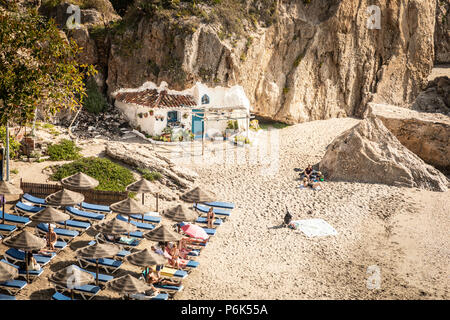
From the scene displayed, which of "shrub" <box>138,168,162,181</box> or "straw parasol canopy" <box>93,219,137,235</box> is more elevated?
"shrub" <box>138,168,162,181</box>

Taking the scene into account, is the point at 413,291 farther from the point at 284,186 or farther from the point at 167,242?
the point at 284,186

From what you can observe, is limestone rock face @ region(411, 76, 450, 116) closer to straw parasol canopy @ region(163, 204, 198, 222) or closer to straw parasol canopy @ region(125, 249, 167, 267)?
straw parasol canopy @ region(163, 204, 198, 222)

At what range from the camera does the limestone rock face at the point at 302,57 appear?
1358 inches

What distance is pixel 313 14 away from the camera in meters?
39.2

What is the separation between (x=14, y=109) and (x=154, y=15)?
1708 centimetres

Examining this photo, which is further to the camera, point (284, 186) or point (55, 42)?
point (284, 186)

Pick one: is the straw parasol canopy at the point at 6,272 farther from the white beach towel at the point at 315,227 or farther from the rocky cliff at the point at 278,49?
the rocky cliff at the point at 278,49

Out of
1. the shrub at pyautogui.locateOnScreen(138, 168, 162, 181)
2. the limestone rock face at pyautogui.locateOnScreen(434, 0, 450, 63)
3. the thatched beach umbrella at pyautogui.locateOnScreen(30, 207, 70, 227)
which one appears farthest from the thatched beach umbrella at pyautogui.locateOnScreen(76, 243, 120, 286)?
the limestone rock face at pyautogui.locateOnScreen(434, 0, 450, 63)

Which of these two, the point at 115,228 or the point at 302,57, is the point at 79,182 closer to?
the point at 115,228

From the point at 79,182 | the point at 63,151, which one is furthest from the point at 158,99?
the point at 79,182

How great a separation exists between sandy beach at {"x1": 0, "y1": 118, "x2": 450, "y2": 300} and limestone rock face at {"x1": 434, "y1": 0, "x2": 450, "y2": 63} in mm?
26050

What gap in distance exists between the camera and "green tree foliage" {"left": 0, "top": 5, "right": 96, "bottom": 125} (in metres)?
19.8

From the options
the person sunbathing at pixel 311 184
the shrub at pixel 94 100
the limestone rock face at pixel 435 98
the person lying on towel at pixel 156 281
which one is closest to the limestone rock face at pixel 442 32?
the limestone rock face at pixel 435 98

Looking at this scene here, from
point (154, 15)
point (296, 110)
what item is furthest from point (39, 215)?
point (296, 110)
